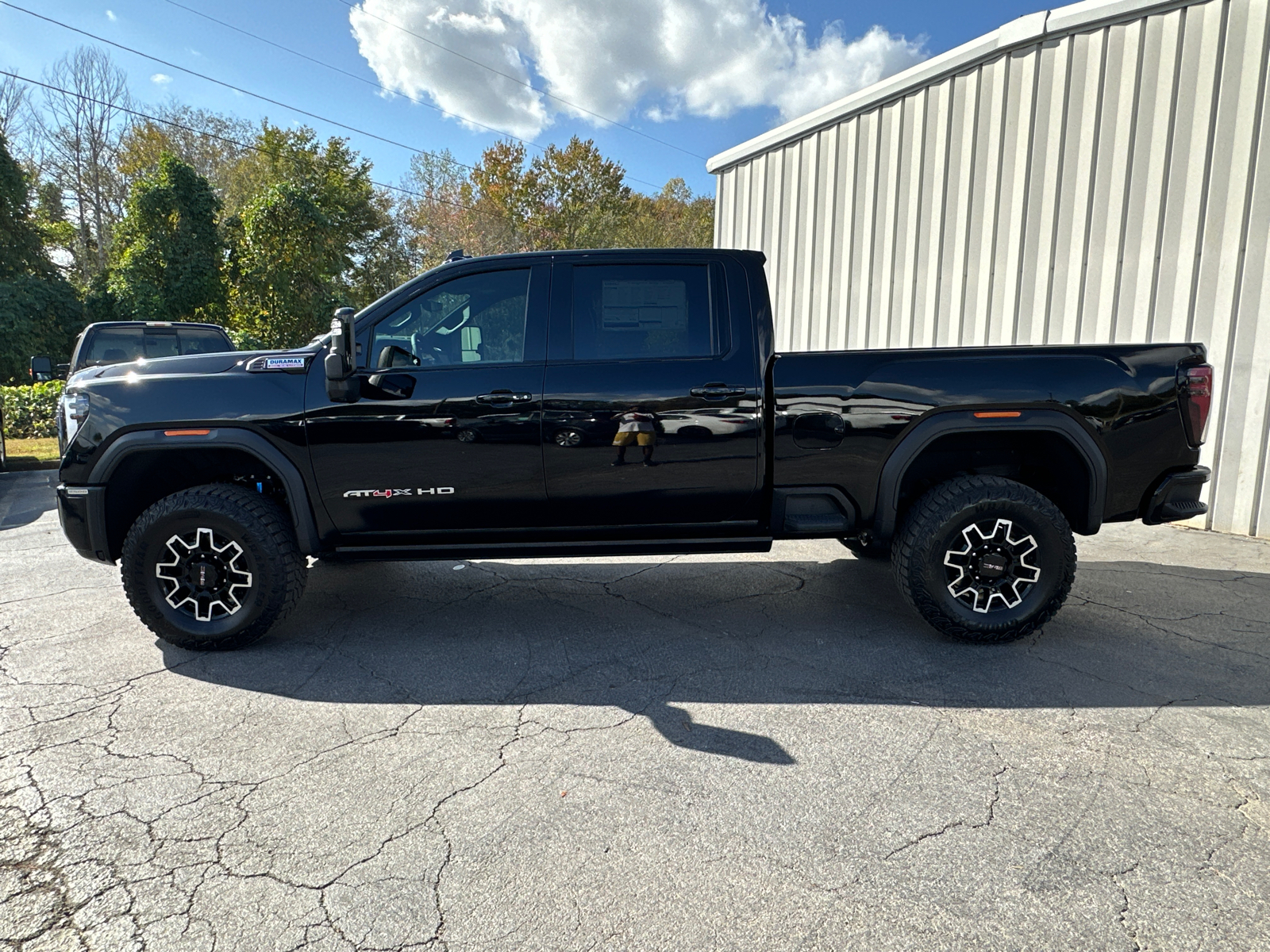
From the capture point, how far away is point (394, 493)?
3.91 meters

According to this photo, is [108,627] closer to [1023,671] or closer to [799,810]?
[799,810]

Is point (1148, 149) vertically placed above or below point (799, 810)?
above

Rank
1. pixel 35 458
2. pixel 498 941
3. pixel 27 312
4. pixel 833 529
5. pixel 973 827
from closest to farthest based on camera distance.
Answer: pixel 498 941 → pixel 973 827 → pixel 833 529 → pixel 35 458 → pixel 27 312

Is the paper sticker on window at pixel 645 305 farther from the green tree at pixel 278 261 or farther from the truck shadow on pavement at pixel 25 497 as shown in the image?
the green tree at pixel 278 261

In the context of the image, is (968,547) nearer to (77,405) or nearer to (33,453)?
(77,405)

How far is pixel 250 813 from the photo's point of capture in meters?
2.58

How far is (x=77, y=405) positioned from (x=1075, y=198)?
8217 millimetres

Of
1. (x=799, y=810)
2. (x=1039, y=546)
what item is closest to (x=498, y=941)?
(x=799, y=810)

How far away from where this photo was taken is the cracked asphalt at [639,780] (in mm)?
2092

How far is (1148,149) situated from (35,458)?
563 inches

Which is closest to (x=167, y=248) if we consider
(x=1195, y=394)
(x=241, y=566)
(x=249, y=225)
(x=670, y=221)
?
(x=249, y=225)

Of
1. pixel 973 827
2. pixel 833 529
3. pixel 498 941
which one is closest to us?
pixel 498 941

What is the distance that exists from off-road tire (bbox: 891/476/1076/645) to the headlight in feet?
14.1

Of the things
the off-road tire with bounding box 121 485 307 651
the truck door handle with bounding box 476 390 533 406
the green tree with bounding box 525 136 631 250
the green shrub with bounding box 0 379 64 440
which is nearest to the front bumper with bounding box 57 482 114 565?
the off-road tire with bounding box 121 485 307 651
